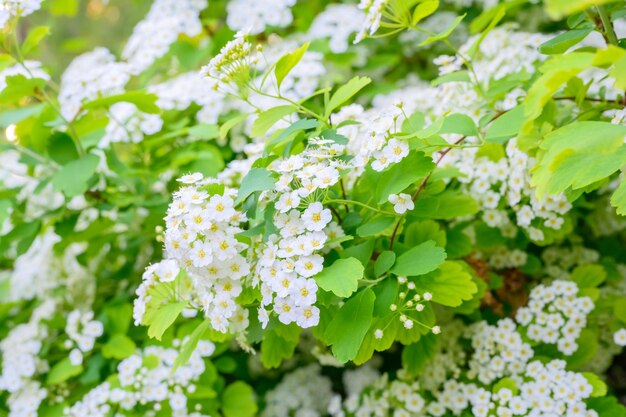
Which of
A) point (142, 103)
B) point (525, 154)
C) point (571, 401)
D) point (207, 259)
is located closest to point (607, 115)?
point (525, 154)

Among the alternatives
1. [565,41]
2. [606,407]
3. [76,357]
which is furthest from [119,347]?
[565,41]

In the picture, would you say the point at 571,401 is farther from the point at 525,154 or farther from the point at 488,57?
the point at 488,57

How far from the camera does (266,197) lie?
140 centimetres

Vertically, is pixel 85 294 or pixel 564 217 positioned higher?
pixel 564 217

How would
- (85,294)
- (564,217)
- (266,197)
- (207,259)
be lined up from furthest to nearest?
(85,294)
(564,217)
(266,197)
(207,259)

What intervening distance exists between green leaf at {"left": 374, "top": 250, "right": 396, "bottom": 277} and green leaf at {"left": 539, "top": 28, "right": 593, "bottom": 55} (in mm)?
609

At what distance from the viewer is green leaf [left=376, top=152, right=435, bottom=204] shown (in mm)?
1348

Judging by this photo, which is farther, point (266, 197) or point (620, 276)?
point (620, 276)

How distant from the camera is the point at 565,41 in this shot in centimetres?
146

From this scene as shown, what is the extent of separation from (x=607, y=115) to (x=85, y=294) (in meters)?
1.91

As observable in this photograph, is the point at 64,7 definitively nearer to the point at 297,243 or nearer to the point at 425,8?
the point at 425,8

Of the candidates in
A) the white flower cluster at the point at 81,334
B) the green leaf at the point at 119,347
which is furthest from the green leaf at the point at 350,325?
the white flower cluster at the point at 81,334

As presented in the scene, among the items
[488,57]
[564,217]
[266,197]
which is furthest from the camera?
[488,57]

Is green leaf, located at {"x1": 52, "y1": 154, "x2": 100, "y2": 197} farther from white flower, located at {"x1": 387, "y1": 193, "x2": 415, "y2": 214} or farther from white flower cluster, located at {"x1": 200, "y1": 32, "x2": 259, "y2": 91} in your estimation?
white flower, located at {"x1": 387, "y1": 193, "x2": 415, "y2": 214}
